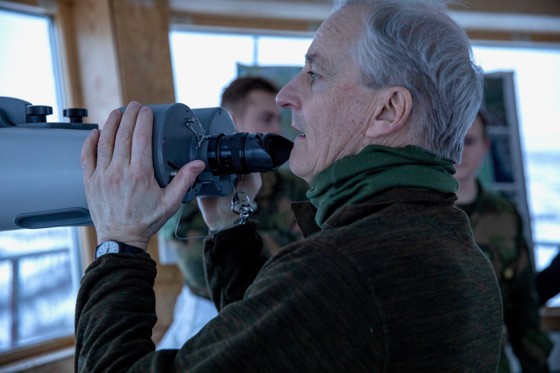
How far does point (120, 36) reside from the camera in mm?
2643

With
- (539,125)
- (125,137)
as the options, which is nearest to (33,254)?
(125,137)

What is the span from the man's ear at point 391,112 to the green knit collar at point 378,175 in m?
0.04

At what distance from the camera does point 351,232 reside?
2.82 ft

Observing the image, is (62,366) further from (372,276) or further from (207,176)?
(372,276)

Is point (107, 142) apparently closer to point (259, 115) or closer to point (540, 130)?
point (259, 115)

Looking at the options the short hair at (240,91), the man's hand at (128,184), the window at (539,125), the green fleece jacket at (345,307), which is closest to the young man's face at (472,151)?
the short hair at (240,91)

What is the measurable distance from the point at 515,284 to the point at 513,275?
0.03m

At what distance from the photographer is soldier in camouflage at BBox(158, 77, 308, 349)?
206 cm

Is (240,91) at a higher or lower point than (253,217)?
higher

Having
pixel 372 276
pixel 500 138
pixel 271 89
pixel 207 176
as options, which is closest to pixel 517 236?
pixel 271 89

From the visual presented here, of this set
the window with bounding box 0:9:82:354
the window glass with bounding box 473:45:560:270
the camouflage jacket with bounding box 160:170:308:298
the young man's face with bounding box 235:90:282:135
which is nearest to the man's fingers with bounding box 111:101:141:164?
the camouflage jacket with bounding box 160:170:308:298

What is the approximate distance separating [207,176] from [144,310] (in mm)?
294

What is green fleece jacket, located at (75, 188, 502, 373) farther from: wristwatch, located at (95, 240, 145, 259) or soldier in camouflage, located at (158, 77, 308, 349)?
soldier in camouflage, located at (158, 77, 308, 349)

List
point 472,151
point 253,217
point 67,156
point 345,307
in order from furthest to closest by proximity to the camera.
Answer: point 472,151, point 253,217, point 67,156, point 345,307
